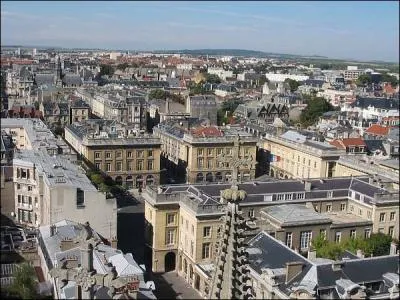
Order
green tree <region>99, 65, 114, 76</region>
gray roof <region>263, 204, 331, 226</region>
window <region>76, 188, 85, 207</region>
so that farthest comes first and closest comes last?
green tree <region>99, 65, 114, 76</region>, gray roof <region>263, 204, 331, 226</region>, window <region>76, 188, 85, 207</region>

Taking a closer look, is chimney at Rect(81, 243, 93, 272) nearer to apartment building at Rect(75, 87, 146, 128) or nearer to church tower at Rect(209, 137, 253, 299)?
church tower at Rect(209, 137, 253, 299)

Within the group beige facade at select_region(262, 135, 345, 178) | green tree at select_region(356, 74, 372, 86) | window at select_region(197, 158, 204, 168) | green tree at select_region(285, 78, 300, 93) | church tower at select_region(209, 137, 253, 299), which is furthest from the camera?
green tree at select_region(356, 74, 372, 86)

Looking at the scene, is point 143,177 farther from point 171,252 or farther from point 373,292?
point 373,292

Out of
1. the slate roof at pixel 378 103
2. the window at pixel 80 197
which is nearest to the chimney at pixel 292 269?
the window at pixel 80 197

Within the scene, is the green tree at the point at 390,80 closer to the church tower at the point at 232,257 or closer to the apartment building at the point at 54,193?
the apartment building at the point at 54,193

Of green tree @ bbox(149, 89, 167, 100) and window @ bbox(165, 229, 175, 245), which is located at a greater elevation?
green tree @ bbox(149, 89, 167, 100)

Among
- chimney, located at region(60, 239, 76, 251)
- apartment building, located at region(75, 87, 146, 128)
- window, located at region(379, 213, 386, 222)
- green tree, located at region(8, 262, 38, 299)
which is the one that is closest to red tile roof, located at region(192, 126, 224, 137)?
apartment building, located at region(75, 87, 146, 128)

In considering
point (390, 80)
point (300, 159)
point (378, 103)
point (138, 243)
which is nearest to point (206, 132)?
point (300, 159)
